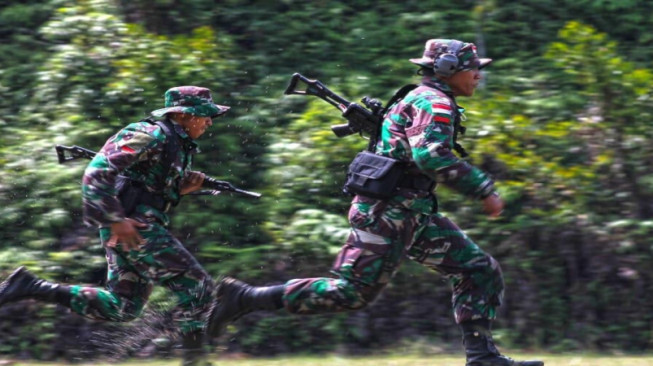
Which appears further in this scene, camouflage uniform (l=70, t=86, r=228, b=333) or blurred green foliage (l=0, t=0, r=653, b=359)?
blurred green foliage (l=0, t=0, r=653, b=359)

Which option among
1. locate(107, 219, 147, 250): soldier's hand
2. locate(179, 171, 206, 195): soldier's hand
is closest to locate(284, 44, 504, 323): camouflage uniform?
locate(107, 219, 147, 250): soldier's hand

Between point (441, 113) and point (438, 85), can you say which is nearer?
point (441, 113)

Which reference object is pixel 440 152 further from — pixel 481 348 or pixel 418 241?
pixel 481 348

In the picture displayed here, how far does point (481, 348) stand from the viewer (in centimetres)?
550

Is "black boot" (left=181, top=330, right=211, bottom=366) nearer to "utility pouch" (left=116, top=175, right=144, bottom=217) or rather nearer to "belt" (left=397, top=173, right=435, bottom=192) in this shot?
"utility pouch" (left=116, top=175, right=144, bottom=217)

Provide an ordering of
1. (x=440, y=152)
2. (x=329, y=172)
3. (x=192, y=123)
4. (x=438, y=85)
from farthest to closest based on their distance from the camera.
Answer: (x=329, y=172)
(x=192, y=123)
(x=438, y=85)
(x=440, y=152)

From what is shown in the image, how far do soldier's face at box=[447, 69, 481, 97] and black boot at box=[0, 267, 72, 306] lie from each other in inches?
93.9

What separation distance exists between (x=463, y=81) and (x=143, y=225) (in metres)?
1.85

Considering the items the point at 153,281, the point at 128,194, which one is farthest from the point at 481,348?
the point at 128,194

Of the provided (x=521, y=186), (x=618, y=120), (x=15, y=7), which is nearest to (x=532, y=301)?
(x=521, y=186)

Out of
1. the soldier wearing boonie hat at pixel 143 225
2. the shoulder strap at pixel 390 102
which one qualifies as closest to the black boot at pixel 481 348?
the shoulder strap at pixel 390 102

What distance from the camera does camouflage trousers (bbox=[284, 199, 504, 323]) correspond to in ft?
18.0

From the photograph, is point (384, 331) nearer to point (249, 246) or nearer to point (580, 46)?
point (249, 246)

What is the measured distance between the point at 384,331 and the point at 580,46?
2.66 m
